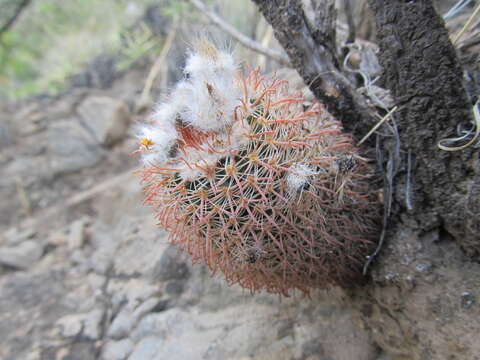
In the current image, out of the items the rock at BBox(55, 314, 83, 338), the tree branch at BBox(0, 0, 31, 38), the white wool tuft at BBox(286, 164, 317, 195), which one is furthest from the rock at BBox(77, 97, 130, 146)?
the white wool tuft at BBox(286, 164, 317, 195)

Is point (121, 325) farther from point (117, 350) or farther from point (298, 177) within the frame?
point (298, 177)

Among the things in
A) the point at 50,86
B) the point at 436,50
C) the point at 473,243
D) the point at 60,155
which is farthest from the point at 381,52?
the point at 50,86

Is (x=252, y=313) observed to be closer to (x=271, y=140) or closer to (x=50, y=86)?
(x=271, y=140)

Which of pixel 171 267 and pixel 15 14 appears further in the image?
pixel 15 14

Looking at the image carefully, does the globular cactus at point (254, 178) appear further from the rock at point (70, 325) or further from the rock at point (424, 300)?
the rock at point (70, 325)

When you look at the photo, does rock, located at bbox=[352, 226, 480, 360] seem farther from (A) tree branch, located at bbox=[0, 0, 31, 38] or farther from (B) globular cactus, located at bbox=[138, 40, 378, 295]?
(A) tree branch, located at bbox=[0, 0, 31, 38]

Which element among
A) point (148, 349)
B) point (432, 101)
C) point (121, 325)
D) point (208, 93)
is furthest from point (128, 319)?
point (432, 101)

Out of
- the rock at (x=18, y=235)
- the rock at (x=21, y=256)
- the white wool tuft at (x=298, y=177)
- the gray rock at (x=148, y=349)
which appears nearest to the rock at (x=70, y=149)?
the rock at (x=18, y=235)
